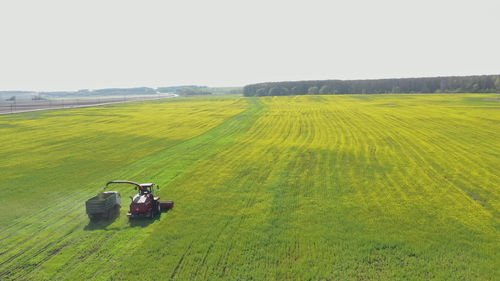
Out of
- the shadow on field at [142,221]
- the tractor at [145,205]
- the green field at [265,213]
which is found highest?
the tractor at [145,205]

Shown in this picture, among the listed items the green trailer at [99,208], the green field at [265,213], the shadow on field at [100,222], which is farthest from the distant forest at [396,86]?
the green trailer at [99,208]

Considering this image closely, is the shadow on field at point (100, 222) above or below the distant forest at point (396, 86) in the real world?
below

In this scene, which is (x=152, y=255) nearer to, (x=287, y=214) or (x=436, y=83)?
(x=287, y=214)

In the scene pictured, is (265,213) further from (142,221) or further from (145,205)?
(142,221)

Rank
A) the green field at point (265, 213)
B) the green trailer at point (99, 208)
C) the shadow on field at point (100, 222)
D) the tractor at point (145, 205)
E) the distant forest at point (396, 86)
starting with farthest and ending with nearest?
the distant forest at point (396, 86), the tractor at point (145, 205), the green trailer at point (99, 208), the shadow on field at point (100, 222), the green field at point (265, 213)

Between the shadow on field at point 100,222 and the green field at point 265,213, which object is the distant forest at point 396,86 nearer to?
the green field at point 265,213

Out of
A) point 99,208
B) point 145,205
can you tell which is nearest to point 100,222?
point 99,208

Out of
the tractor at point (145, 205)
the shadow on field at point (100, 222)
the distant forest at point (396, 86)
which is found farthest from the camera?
the distant forest at point (396, 86)

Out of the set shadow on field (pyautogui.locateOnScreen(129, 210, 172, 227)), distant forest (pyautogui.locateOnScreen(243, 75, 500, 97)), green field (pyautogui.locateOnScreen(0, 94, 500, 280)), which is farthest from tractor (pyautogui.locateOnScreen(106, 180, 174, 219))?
distant forest (pyautogui.locateOnScreen(243, 75, 500, 97))
